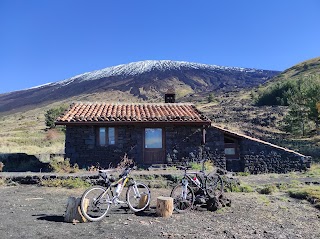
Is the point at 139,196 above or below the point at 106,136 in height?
below

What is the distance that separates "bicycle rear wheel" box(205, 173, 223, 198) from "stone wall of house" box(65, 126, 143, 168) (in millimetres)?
5925

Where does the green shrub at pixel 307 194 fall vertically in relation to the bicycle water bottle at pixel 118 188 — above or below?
below

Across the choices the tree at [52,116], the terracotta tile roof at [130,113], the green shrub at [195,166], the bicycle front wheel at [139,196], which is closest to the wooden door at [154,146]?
the terracotta tile roof at [130,113]

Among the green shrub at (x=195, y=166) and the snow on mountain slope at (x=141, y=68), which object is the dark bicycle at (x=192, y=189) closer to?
the green shrub at (x=195, y=166)

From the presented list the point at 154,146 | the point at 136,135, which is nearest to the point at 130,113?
the point at 136,135

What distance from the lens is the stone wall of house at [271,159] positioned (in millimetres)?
19906

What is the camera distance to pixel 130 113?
1673 cm

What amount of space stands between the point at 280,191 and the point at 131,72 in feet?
410

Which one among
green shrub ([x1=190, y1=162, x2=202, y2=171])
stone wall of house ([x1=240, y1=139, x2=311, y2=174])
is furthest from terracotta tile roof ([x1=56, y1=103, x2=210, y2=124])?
stone wall of house ([x1=240, y1=139, x2=311, y2=174])

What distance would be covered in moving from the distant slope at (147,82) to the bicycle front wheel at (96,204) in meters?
78.6

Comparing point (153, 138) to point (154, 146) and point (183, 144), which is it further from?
point (183, 144)

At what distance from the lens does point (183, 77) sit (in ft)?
405

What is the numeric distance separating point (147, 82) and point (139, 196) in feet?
343

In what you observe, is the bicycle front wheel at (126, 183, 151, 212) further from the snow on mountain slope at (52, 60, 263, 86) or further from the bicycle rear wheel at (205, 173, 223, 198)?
the snow on mountain slope at (52, 60, 263, 86)
